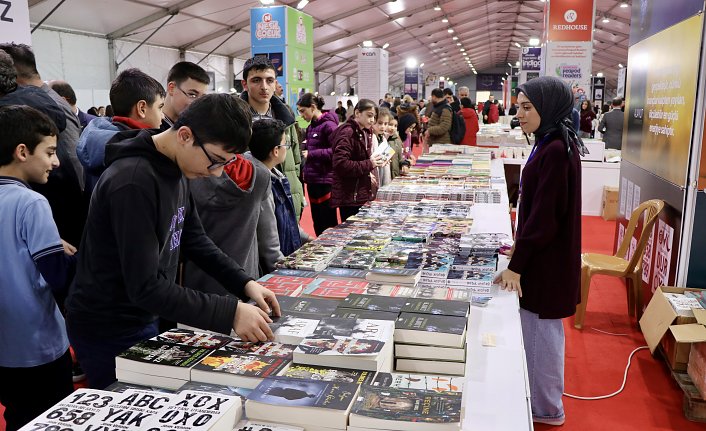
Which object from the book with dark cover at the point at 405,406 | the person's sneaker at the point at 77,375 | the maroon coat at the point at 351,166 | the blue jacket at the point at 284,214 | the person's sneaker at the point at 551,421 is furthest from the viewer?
the maroon coat at the point at 351,166

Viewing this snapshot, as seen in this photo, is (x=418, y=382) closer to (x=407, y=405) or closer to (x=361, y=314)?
(x=407, y=405)

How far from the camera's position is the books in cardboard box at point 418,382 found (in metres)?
1.36

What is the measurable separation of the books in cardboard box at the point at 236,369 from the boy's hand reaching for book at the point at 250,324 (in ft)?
0.24

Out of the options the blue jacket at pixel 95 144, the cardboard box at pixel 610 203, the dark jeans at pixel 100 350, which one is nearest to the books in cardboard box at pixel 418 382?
the dark jeans at pixel 100 350

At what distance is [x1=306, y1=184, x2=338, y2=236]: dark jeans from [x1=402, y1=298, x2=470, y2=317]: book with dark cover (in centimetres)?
336

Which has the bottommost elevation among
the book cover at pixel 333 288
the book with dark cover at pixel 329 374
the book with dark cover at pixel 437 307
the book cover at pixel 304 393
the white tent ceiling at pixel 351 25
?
the book cover at pixel 333 288

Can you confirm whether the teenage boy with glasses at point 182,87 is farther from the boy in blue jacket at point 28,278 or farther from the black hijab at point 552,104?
the black hijab at point 552,104

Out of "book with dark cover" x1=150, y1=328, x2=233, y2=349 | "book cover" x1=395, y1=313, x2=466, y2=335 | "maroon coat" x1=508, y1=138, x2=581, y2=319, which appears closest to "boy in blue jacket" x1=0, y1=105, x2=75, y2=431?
"book with dark cover" x1=150, y1=328, x2=233, y2=349

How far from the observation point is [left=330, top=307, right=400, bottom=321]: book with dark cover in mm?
1693

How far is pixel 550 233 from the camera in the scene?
8.13ft

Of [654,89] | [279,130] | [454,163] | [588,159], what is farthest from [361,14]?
[279,130]

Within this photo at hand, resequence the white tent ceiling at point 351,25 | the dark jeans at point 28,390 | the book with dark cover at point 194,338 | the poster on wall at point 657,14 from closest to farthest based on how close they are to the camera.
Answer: the book with dark cover at point 194,338 < the dark jeans at point 28,390 < the poster on wall at point 657,14 < the white tent ceiling at point 351,25

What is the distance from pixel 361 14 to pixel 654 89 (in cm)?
1532

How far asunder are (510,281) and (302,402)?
1.34 metres
